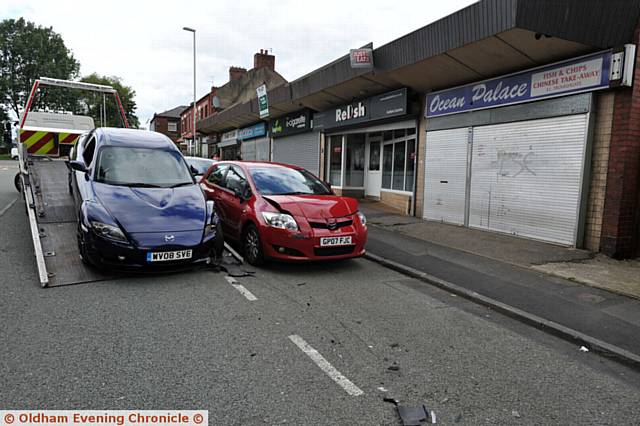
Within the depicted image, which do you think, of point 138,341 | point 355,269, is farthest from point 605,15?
point 138,341

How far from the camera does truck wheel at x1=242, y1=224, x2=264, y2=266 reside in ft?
20.8

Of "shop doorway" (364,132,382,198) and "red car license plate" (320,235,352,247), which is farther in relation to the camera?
"shop doorway" (364,132,382,198)

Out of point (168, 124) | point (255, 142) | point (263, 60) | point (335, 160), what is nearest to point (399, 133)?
point (335, 160)

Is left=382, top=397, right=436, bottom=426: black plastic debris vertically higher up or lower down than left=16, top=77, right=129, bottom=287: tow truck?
lower down

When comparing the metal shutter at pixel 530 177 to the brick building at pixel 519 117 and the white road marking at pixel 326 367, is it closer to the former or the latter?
the brick building at pixel 519 117

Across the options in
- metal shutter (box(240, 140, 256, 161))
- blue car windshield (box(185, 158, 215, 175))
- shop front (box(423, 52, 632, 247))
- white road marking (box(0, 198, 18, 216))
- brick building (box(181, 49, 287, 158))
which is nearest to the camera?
shop front (box(423, 52, 632, 247))

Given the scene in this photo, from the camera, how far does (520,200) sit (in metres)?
9.02

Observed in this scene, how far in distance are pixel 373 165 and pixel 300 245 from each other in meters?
9.77

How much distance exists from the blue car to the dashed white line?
499mm

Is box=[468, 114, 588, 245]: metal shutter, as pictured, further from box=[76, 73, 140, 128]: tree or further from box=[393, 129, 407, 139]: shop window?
box=[76, 73, 140, 128]: tree

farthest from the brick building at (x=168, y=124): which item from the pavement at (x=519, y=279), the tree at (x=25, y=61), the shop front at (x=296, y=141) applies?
the pavement at (x=519, y=279)

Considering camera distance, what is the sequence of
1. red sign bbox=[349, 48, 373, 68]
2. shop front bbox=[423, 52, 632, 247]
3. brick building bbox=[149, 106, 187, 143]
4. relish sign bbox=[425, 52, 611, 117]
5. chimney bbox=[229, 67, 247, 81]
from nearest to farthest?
relish sign bbox=[425, 52, 611, 117], shop front bbox=[423, 52, 632, 247], red sign bbox=[349, 48, 373, 68], chimney bbox=[229, 67, 247, 81], brick building bbox=[149, 106, 187, 143]

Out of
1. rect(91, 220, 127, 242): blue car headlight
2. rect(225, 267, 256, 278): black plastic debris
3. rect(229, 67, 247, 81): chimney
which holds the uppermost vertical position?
rect(229, 67, 247, 81): chimney

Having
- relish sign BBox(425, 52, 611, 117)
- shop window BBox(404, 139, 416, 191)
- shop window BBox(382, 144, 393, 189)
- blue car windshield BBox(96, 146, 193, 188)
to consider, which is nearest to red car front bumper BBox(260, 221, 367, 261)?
blue car windshield BBox(96, 146, 193, 188)
